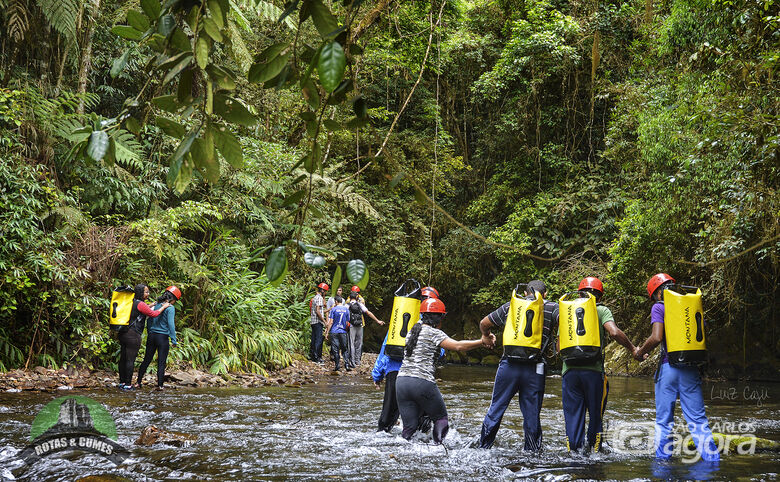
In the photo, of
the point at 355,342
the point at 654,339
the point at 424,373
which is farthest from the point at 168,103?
the point at 355,342

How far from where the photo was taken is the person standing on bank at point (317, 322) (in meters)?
15.9

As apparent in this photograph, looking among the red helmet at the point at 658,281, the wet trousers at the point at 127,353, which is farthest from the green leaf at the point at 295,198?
the wet trousers at the point at 127,353

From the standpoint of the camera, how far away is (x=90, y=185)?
12.1 meters

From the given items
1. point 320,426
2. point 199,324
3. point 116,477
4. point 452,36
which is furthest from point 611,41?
point 116,477

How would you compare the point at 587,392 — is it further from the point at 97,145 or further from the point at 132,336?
the point at 132,336

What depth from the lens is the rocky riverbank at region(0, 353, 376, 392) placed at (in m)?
9.71

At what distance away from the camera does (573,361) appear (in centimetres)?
605

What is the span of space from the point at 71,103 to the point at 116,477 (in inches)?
340

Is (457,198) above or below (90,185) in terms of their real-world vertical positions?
above

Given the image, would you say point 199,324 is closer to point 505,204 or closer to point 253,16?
point 253,16

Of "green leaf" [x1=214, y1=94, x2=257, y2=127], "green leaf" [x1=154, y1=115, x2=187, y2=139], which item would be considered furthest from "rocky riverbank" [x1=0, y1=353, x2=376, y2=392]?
"green leaf" [x1=214, y1=94, x2=257, y2=127]

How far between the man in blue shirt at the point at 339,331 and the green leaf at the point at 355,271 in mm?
14052

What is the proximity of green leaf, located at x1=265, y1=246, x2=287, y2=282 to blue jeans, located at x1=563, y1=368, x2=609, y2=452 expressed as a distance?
16.5 feet

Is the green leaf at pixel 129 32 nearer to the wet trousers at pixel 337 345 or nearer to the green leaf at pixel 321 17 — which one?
the green leaf at pixel 321 17
